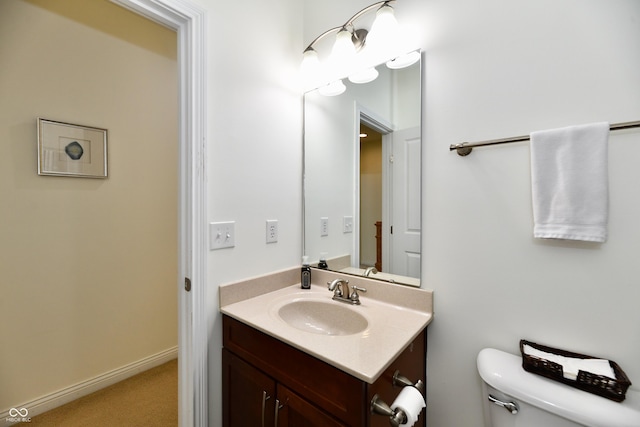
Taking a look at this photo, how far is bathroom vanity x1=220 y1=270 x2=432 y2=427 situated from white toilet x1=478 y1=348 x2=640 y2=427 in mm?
254

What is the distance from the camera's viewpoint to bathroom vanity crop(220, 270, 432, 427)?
77cm

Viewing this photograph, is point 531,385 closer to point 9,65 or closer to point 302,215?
point 302,215

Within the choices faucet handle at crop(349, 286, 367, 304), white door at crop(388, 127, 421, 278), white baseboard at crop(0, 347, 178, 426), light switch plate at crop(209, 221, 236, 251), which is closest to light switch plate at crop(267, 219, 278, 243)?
light switch plate at crop(209, 221, 236, 251)

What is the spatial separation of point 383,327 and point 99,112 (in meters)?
2.27

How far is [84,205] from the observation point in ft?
5.80

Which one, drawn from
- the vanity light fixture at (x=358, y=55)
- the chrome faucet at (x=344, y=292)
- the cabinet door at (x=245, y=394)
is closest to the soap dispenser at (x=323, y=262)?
the chrome faucet at (x=344, y=292)

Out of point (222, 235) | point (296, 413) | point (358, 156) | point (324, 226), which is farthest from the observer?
point (324, 226)

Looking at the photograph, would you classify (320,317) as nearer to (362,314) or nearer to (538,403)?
(362,314)

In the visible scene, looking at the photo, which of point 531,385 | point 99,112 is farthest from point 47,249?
point 531,385

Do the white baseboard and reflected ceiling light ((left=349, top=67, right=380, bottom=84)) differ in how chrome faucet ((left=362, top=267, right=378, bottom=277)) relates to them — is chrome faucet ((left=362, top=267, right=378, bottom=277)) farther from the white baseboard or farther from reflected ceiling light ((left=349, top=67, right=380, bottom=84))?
the white baseboard

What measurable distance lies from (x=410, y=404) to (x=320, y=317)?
2.06 feet

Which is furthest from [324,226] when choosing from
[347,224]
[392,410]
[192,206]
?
[392,410]

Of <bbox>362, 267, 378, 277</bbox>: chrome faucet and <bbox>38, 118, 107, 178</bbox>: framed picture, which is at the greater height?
<bbox>38, 118, 107, 178</bbox>: framed picture

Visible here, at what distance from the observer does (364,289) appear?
1.29m
